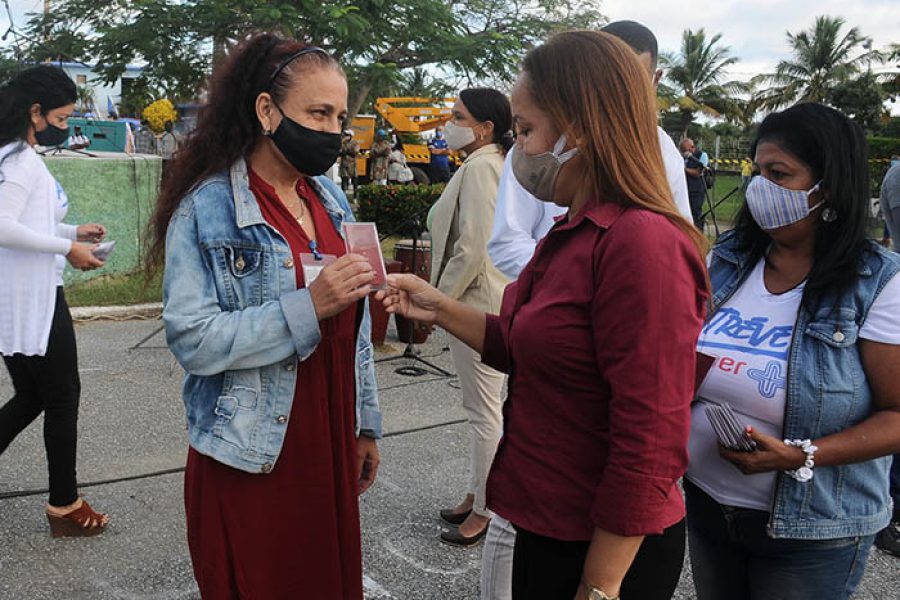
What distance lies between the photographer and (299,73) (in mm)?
2152

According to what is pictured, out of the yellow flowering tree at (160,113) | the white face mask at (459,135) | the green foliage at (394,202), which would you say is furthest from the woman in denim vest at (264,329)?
the yellow flowering tree at (160,113)

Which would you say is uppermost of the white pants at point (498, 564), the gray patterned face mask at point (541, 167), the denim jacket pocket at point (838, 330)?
the gray patterned face mask at point (541, 167)

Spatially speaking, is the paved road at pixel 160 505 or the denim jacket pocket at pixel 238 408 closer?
the denim jacket pocket at pixel 238 408

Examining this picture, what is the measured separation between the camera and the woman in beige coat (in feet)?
12.0

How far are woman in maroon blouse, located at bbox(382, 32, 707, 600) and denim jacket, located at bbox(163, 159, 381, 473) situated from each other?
2.08ft

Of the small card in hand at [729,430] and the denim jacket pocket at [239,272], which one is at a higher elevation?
the denim jacket pocket at [239,272]

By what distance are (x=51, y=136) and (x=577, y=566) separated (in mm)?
3200

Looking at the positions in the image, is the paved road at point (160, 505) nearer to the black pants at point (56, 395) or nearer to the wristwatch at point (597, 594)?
the black pants at point (56, 395)

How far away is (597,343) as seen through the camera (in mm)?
1496

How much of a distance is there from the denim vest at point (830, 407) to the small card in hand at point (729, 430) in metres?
0.12

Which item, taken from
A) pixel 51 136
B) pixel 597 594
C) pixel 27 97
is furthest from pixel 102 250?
pixel 597 594

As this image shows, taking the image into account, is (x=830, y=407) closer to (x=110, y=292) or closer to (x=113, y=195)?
Answer: (x=110, y=292)

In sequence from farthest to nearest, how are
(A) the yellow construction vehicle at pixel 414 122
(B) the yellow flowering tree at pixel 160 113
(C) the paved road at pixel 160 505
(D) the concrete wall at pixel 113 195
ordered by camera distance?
1. (A) the yellow construction vehicle at pixel 414 122
2. (B) the yellow flowering tree at pixel 160 113
3. (D) the concrete wall at pixel 113 195
4. (C) the paved road at pixel 160 505

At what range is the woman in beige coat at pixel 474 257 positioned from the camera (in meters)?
3.67
